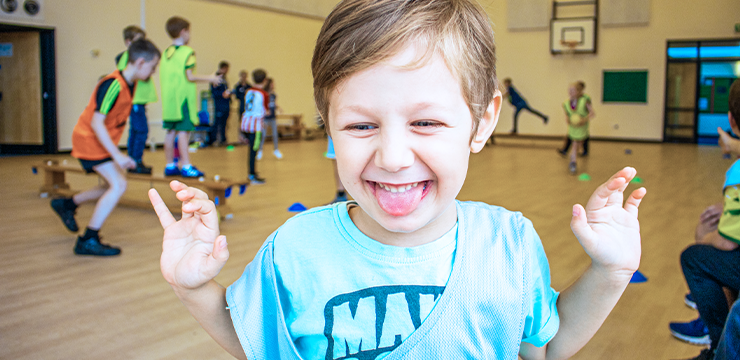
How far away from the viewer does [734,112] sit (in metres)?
2.16

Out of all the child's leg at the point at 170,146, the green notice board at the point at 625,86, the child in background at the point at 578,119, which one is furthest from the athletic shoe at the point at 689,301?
the green notice board at the point at 625,86

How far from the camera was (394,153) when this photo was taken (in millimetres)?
823

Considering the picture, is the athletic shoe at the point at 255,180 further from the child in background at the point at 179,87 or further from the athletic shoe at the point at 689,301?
the athletic shoe at the point at 689,301

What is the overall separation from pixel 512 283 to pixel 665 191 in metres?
6.40

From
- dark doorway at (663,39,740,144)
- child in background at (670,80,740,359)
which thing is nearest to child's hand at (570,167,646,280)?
child in background at (670,80,740,359)

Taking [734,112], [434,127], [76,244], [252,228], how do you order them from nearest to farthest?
1. [434,127]
2. [734,112]
3. [76,244]
4. [252,228]

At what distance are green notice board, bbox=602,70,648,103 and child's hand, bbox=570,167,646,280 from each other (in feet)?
51.5

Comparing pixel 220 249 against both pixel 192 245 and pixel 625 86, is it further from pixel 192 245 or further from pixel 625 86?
pixel 625 86

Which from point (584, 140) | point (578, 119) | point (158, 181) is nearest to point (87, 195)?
point (158, 181)

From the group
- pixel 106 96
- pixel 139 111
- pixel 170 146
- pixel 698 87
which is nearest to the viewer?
pixel 106 96

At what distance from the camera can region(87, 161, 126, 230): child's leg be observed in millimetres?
3703

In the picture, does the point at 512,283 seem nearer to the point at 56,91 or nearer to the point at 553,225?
the point at 553,225

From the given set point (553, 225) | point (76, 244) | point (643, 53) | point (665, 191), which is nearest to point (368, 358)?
point (76, 244)

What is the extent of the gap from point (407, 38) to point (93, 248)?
345 centimetres
